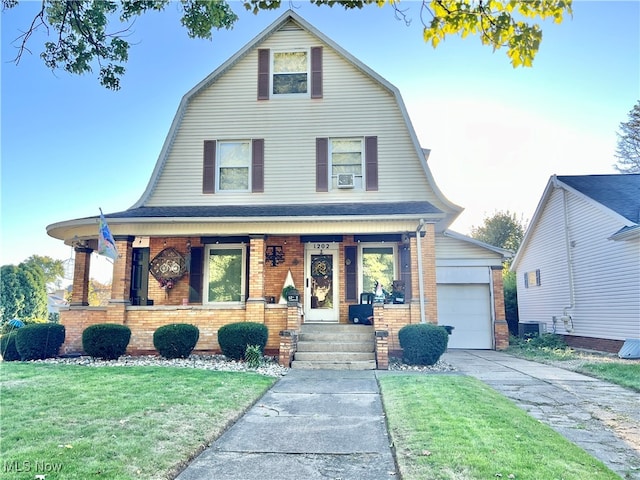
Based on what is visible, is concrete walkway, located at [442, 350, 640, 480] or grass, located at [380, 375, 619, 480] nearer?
grass, located at [380, 375, 619, 480]

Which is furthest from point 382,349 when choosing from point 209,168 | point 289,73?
point 289,73

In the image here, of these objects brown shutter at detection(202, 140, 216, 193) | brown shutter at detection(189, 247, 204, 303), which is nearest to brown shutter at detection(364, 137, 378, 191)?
brown shutter at detection(202, 140, 216, 193)

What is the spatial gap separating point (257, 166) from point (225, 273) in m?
3.08

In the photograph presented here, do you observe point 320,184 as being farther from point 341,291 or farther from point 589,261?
point 589,261

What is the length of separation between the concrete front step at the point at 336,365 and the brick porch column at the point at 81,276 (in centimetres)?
622

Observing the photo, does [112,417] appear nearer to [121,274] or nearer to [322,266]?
[121,274]

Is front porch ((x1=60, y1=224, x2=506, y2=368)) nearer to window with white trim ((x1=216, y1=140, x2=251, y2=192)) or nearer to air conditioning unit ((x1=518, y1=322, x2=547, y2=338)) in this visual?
window with white trim ((x1=216, y1=140, x2=251, y2=192))

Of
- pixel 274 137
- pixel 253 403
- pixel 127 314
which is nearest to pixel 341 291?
pixel 274 137

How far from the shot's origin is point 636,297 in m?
11.5

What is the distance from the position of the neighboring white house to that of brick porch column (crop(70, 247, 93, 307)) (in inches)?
551

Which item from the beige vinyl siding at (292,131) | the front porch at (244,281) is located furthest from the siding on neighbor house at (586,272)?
the front porch at (244,281)

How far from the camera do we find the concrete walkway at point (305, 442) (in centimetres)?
371

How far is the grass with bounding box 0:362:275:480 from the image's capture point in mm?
3594

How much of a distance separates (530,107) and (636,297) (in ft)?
18.2
